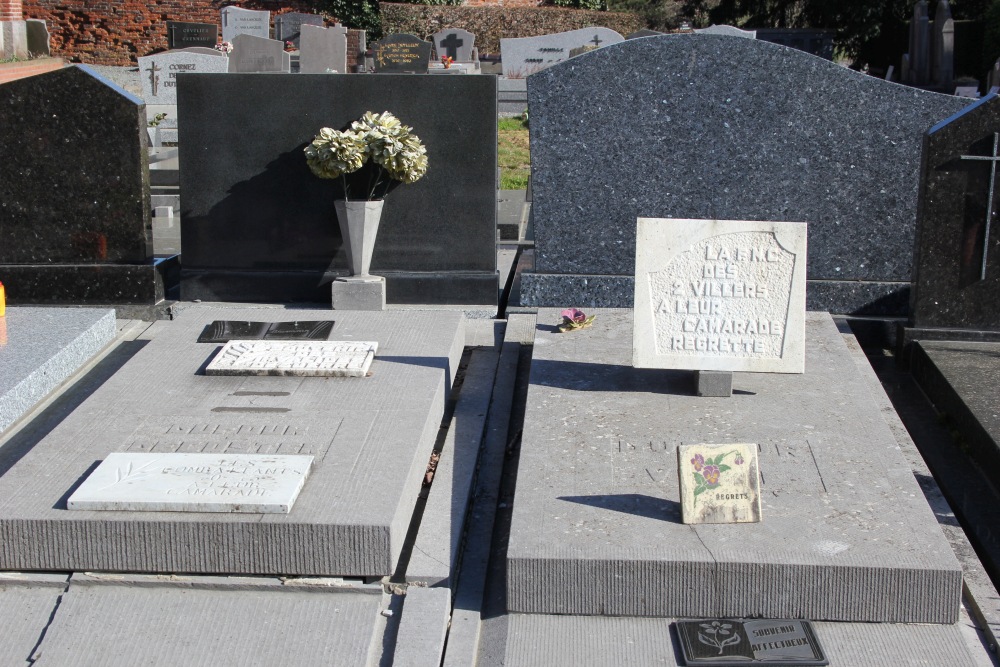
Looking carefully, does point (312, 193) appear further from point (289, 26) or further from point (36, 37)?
point (289, 26)

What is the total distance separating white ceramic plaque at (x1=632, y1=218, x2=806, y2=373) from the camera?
161 inches

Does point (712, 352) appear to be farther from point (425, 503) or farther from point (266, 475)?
point (266, 475)

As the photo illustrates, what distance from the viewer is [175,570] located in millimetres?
3162

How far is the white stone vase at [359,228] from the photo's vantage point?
5820mm

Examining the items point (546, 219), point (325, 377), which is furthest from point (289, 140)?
point (325, 377)

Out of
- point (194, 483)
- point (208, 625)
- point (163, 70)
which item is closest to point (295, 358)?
point (194, 483)

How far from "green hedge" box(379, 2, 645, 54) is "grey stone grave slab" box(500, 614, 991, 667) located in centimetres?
2297

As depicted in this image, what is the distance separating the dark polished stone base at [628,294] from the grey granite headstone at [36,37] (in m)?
15.3

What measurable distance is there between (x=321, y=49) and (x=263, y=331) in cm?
1077

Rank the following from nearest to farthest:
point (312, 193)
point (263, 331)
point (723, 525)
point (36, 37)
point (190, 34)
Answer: point (723, 525) < point (263, 331) < point (312, 193) < point (36, 37) < point (190, 34)

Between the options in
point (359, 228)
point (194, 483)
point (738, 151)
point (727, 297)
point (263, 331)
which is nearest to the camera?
point (194, 483)

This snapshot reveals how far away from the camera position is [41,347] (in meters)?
4.83

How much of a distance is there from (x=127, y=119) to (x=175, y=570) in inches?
136

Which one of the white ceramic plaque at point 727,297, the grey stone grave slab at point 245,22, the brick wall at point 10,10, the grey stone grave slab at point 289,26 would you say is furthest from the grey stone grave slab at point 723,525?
the grey stone grave slab at point 289,26
